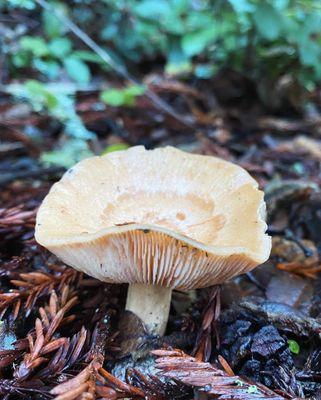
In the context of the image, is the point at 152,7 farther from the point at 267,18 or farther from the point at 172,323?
the point at 172,323

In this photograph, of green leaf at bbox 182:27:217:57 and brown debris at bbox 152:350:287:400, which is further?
green leaf at bbox 182:27:217:57

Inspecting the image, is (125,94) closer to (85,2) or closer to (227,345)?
(85,2)

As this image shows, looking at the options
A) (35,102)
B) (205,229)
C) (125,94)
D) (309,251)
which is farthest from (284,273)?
(35,102)

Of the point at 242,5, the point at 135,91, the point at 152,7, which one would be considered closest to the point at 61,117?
the point at 135,91

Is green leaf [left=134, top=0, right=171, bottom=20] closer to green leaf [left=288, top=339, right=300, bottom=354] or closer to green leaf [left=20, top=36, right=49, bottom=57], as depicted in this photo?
green leaf [left=20, top=36, right=49, bottom=57]

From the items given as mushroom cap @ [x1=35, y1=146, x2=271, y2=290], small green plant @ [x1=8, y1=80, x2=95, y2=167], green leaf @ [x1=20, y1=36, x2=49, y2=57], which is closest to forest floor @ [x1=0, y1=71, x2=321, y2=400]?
small green plant @ [x1=8, y1=80, x2=95, y2=167]

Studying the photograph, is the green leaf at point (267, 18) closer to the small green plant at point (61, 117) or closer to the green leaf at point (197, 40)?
the green leaf at point (197, 40)
